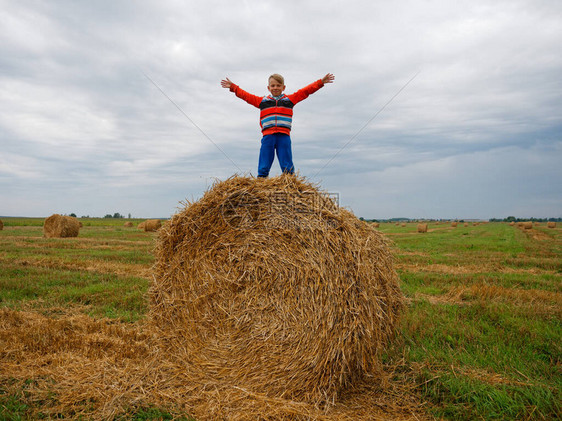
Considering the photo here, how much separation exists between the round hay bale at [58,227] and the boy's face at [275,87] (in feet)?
67.4

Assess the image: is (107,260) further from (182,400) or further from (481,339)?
(481,339)

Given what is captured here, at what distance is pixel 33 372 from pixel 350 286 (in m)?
3.59

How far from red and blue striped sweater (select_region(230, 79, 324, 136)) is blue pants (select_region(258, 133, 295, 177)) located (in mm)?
93

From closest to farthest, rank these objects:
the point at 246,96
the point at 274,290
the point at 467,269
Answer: the point at 274,290
the point at 246,96
the point at 467,269

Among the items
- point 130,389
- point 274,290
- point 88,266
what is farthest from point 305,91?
point 88,266

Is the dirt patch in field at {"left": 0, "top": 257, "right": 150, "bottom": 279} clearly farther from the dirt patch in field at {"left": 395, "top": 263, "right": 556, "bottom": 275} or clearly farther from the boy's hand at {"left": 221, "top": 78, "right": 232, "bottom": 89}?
A: the dirt patch in field at {"left": 395, "top": 263, "right": 556, "bottom": 275}

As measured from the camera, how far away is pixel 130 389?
3656mm

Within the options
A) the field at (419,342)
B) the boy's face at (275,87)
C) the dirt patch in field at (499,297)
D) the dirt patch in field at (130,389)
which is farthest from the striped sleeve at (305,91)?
the dirt patch in field at (499,297)

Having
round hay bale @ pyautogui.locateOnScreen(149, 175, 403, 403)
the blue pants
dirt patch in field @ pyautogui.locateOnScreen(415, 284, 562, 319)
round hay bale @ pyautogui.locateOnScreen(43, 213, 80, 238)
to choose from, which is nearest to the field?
dirt patch in field @ pyautogui.locateOnScreen(415, 284, 562, 319)

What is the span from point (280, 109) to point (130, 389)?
13.6 ft

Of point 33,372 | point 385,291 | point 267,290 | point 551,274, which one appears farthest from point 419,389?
point 551,274

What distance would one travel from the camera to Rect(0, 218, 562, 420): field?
3424mm

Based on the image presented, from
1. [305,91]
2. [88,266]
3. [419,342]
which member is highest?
[305,91]

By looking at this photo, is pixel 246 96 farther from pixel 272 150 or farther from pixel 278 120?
pixel 272 150
